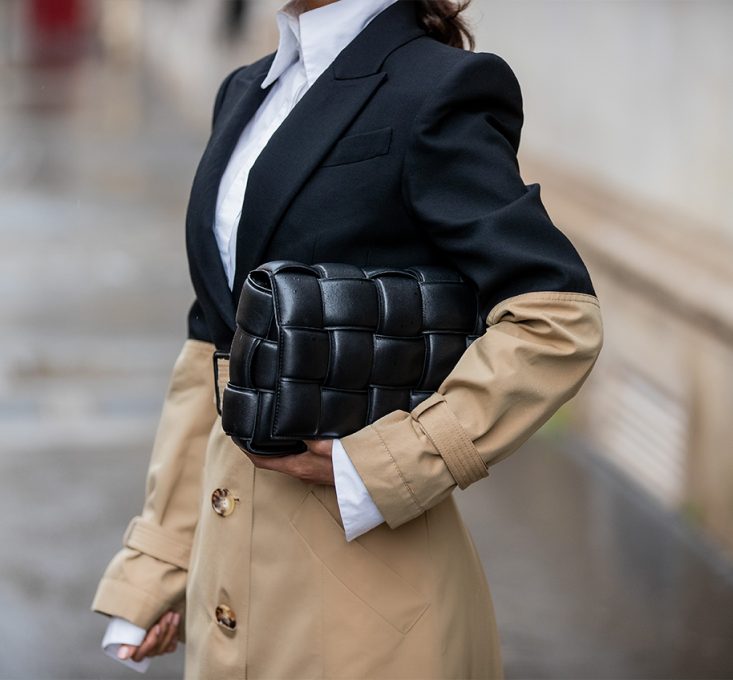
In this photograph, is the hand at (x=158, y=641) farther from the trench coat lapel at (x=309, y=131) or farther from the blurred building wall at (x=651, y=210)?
the blurred building wall at (x=651, y=210)

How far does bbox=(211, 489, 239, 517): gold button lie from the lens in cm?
207

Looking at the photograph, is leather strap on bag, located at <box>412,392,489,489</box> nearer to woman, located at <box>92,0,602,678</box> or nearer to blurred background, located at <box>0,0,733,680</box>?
woman, located at <box>92,0,602,678</box>

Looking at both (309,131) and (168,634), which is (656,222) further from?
(309,131)

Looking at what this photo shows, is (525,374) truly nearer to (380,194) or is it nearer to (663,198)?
(380,194)

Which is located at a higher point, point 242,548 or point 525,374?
point 525,374

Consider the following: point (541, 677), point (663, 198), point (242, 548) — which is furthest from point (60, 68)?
point (242, 548)

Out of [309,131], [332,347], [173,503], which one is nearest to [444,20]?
[309,131]

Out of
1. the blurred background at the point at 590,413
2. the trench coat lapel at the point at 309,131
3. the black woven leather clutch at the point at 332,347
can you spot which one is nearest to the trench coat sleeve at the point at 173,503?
the trench coat lapel at the point at 309,131

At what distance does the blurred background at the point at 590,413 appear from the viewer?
4.14 meters

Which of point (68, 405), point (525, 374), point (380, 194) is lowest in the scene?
point (68, 405)

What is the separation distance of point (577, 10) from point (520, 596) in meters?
2.85

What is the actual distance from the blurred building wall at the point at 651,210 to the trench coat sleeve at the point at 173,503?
2591 millimetres

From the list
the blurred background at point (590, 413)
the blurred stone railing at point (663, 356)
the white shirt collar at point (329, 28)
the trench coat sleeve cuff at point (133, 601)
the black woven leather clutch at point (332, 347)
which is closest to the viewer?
the black woven leather clutch at point (332, 347)

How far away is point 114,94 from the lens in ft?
60.7
